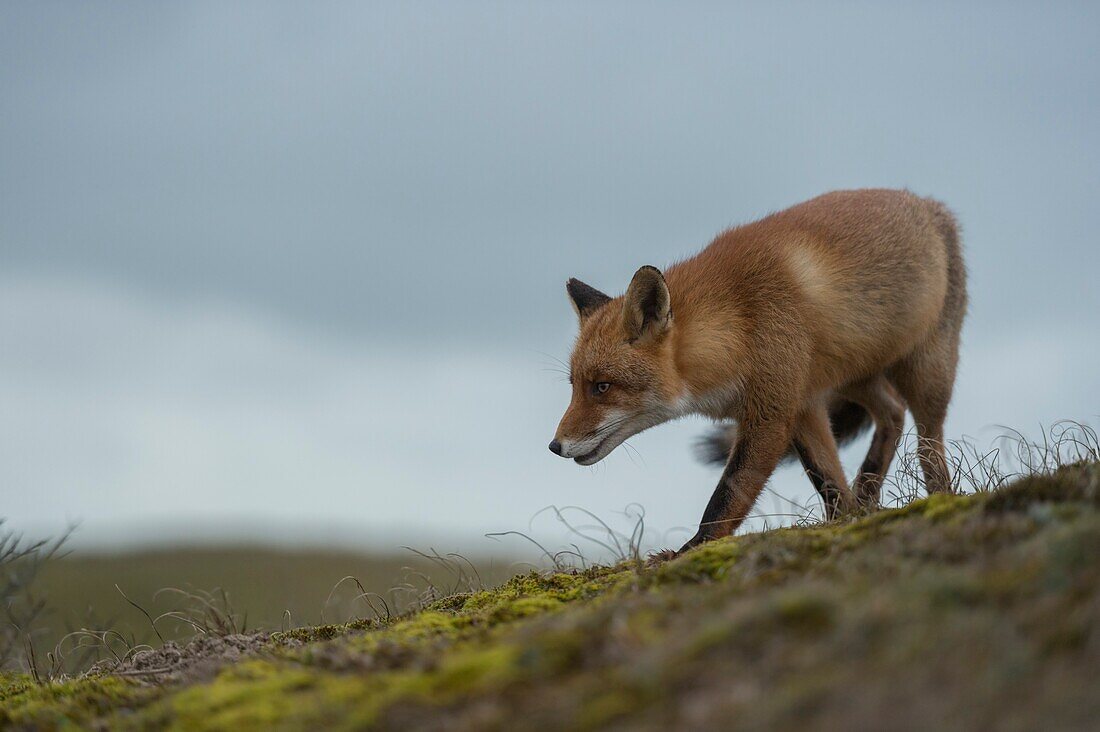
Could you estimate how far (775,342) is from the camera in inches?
219

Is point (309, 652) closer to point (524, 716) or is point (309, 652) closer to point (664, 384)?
point (524, 716)

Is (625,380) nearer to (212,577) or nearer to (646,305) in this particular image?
(646,305)

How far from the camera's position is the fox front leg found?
5027 mm

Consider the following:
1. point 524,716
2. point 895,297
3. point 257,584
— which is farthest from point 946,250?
point 257,584

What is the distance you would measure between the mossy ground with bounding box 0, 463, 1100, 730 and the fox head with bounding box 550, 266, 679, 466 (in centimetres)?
256

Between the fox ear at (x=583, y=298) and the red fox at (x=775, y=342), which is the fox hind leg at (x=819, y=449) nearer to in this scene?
the red fox at (x=775, y=342)

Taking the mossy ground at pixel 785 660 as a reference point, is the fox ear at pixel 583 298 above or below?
above

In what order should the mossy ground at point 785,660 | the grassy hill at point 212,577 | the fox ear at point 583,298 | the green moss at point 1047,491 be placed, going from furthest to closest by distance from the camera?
the grassy hill at point 212,577 → the fox ear at point 583,298 → the green moss at point 1047,491 → the mossy ground at point 785,660

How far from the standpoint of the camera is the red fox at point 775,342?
18.0 ft

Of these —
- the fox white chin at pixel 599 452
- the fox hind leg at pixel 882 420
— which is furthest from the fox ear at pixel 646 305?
the fox hind leg at pixel 882 420

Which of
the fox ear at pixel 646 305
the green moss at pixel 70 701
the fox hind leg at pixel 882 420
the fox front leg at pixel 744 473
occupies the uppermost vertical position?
the fox ear at pixel 646 305

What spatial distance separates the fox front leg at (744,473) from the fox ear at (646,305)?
783 mm

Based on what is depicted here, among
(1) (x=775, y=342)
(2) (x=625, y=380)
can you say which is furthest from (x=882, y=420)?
(2) (x=625, y=380)

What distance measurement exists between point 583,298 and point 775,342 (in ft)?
4.90
